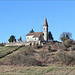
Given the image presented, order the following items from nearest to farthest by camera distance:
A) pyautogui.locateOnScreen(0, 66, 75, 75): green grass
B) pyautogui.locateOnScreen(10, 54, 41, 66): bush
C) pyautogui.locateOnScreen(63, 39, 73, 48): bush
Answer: pyautogui.locateOnScreen(0, 66, 75, 75): green grass
pyautogui.locateOnScreen(10, 54, 41, 66): bush
pyautogui.locateOnScreen(63, 39, 73, 48): bush

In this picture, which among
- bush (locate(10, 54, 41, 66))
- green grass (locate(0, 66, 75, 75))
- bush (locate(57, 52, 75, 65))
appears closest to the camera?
green grass (locate(0, 66, 75, 75))

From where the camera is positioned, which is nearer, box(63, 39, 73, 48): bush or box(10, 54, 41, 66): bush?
box(10, 54, 41, 66): bush

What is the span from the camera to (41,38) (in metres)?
80.0

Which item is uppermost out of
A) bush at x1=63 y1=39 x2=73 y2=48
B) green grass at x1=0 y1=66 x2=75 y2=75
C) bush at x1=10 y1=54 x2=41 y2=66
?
bush at x1=63 y1=39 x2=73 y2=48

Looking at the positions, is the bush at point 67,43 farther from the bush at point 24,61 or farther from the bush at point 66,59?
the bush at point 24,61

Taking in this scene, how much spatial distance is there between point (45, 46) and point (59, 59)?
23.7 m

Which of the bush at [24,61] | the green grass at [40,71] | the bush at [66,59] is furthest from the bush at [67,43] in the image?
the green grass at [40,71]

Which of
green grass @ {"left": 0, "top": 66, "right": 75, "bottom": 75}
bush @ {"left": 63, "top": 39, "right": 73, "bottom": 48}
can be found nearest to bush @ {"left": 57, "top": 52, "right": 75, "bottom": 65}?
green grass @ {"left": 0, "top": 66, "right": 75, "bottom": 75}

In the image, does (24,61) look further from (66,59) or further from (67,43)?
(67,43)

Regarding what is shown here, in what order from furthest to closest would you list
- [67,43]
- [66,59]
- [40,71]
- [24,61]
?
[67,43], [66,59], [24,61], [40,71]

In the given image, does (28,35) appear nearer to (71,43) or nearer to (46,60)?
(71,43)

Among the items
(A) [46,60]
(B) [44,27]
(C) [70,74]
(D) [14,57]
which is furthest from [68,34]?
(C) [70,74]

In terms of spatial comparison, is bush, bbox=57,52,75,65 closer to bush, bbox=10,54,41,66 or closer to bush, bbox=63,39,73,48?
bush, bbox=10,54,41,66

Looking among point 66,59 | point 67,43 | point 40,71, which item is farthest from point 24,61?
point 67,43
